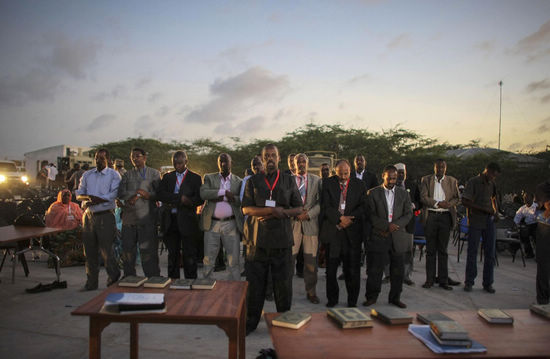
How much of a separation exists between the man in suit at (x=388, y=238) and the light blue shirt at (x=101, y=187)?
4.00 meters

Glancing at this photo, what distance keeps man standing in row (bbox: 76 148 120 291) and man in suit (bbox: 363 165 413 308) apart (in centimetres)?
400

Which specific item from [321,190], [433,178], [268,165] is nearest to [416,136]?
[433,178]

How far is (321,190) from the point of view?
5.86 meters

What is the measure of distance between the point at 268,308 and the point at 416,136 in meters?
20.0

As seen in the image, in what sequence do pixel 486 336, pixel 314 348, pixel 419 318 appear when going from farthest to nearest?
pixel 419 318
pixel 486 336
pixel 314 348

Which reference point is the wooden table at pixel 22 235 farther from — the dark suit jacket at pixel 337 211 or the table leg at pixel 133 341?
the dark suit jacket at pixel 337 211

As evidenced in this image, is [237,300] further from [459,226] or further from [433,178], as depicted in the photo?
[459,226]

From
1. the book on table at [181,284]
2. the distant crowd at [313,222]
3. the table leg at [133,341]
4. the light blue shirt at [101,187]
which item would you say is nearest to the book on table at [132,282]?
the book on table at [181,284]

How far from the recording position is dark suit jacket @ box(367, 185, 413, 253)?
5.61m

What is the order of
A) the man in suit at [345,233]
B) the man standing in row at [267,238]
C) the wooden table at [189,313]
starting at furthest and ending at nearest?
1. the man in suit at [345,233]
2. the man standing in row at [267,238]
3. the wooden table at [189,313]

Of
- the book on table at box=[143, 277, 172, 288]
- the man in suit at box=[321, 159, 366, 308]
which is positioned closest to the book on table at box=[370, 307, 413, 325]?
A: the book on table at box=[143, 277, 172, 288]

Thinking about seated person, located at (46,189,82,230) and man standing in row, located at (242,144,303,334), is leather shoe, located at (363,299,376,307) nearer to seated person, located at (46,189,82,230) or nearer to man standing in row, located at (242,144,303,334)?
man standing in row, located at (242,144,303,334)

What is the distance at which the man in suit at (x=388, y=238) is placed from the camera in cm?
562

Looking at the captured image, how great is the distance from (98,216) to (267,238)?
322 centimetres
